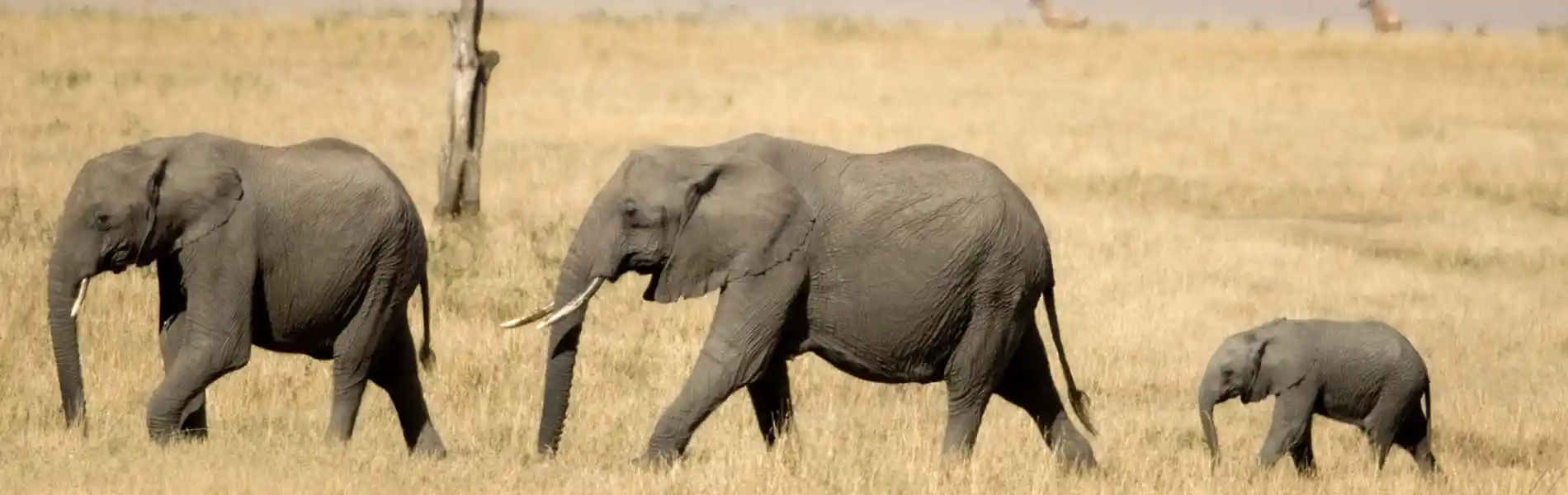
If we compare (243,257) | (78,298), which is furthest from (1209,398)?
(78,298)

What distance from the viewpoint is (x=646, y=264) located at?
9.12 meters

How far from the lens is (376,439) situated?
10312 millimetres

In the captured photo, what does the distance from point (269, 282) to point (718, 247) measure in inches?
76.1

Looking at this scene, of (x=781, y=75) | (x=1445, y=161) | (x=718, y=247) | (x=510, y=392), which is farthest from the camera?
(x=781, y=75)

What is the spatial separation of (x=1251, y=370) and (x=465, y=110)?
10.6m

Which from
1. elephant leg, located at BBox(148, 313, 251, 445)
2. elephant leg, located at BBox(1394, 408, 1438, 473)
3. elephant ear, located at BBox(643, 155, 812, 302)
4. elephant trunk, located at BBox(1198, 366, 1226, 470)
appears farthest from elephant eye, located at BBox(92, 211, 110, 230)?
elephant leg, located at BBox(1394, 408, 1438, 473)

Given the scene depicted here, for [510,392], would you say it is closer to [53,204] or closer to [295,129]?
[53,204]

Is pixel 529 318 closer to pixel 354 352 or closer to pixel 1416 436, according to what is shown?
pixel 354 352

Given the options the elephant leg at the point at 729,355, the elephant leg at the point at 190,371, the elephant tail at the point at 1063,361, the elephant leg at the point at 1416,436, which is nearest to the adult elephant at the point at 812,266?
the elephant leg at the point at 729,355

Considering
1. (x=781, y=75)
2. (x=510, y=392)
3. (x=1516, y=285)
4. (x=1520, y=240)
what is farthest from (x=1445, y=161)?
(x=510, y=392)

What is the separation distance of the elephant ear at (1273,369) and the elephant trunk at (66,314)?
252 inches

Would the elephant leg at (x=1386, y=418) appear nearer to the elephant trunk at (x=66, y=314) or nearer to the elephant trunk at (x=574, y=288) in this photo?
the elephant trunk at (x=574, y=288)

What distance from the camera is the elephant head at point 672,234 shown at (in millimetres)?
9031

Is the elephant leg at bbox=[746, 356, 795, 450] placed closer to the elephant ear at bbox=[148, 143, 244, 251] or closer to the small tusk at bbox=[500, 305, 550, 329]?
the small tusk at bbox=[500, 305, 550, 329]
